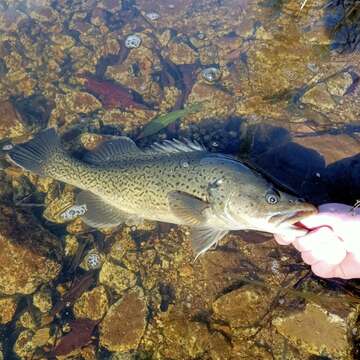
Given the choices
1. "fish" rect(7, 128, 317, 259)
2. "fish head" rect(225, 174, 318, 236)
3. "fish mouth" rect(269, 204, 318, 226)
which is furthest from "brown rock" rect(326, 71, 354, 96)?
"fish mouth" rect(269, 204, 318, 226)

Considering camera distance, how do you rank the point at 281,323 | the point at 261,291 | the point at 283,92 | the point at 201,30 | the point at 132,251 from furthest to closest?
the point at 201,30 → the point at 283,92 → the point at 132,251 → the point at 261,291 → the point at 281,323

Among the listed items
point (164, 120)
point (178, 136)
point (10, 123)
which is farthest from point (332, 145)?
point (10, 123)

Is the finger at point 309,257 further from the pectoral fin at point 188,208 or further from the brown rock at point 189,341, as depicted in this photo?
the brown rock at point 189,341

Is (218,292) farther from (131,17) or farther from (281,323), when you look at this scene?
(131,17)

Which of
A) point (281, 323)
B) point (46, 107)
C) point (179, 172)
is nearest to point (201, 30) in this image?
point (46, 107)

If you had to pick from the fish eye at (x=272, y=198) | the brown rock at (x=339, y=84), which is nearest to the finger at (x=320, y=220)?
the fish eye at (x=272, y=198)

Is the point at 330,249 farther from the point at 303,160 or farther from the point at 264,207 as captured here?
the point at 303,160

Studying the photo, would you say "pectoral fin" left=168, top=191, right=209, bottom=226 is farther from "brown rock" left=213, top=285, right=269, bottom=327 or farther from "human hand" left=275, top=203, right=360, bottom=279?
"human hand" left=275, top=203, right=360, bottom=279
